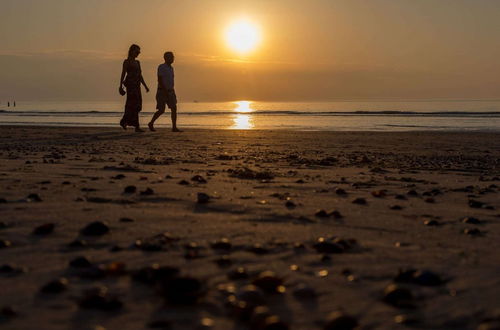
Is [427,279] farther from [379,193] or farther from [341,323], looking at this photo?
[379,193]

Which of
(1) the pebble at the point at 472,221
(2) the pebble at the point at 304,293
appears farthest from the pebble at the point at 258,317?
(1) the pebble at the point at 472,221

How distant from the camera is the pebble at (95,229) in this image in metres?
3.37

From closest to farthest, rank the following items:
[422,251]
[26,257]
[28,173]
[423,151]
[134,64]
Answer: [26,257] → [422,251] → [28,173] → [423,151] → [134,64]

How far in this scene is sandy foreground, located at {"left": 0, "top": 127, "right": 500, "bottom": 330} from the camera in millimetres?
2211

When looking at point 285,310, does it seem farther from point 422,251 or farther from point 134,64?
point 134,64

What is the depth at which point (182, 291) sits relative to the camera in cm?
234

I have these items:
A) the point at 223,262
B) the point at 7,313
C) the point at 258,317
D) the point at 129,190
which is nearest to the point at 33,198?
the point at 129,190

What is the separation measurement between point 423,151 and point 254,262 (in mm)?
9354

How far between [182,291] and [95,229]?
1.21 m

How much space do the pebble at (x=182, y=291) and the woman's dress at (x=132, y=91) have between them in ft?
40.5

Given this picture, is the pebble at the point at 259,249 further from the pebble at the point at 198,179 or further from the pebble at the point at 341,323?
the pebble at the point at 198,179

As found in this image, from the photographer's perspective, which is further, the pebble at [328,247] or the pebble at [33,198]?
the pebble at [33,198]

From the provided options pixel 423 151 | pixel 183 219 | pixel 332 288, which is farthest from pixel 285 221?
pixel 423 151

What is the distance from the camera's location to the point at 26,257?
2.88 meters
